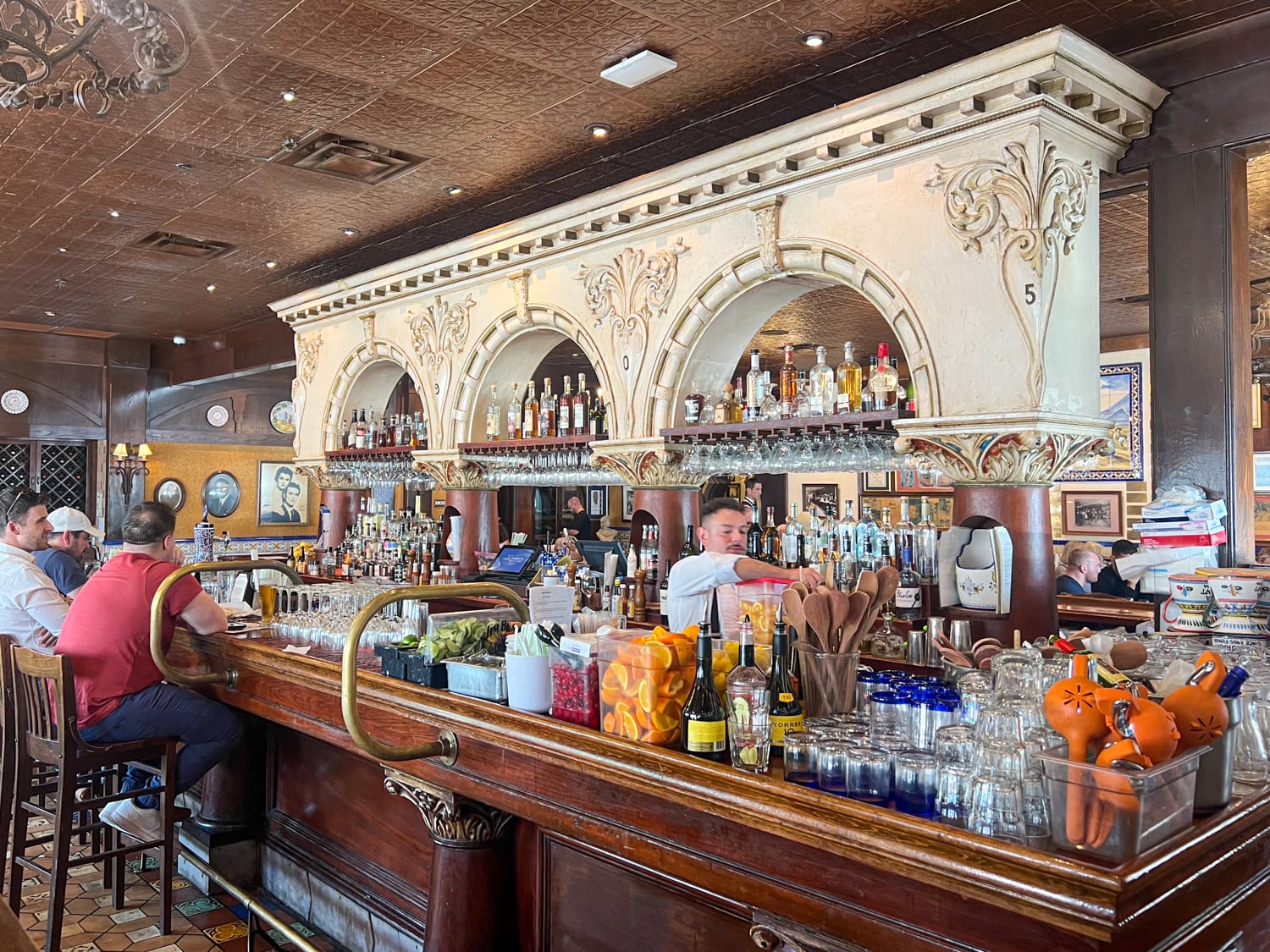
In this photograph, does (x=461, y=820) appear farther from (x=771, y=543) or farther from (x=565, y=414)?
(x=565, y=414)

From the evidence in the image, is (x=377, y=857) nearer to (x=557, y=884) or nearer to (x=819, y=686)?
(x=557, y=884)

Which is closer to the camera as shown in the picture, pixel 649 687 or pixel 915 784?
pixel 915 784

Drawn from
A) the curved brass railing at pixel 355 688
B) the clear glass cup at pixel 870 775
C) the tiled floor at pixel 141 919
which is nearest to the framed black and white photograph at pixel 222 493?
the tiled floor at pixel 141 919

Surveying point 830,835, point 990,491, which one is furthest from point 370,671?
point 990,491

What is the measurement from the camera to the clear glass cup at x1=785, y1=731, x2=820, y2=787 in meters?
1.89

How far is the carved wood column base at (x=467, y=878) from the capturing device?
8.91 ft

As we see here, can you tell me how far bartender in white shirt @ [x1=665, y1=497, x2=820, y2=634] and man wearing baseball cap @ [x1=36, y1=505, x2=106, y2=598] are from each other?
12.6 feet

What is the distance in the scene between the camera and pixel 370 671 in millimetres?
3107

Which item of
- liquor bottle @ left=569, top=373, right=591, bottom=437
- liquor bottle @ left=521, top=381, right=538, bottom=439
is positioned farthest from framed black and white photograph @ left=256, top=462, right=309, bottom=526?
liquor bottle @ left=569, top=373, right=591, bottom=437

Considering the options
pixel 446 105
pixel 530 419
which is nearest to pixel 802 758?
pixel 446 105

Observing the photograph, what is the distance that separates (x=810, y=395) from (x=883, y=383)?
1.43 feet

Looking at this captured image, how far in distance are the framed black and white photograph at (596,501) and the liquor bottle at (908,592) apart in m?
10.1

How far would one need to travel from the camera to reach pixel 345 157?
561cm

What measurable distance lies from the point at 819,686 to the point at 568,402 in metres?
4.76
